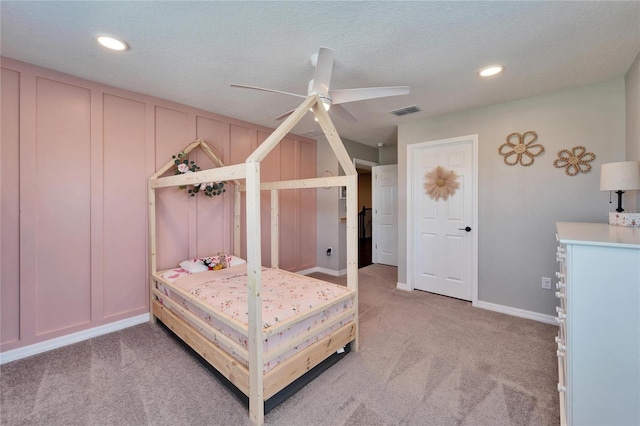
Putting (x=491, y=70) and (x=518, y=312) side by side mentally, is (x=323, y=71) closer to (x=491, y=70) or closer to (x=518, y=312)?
(x=491, y=70)

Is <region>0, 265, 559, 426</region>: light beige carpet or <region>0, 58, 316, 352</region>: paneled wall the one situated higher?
<region>0, 58, 316, 352</region>: paneled wall

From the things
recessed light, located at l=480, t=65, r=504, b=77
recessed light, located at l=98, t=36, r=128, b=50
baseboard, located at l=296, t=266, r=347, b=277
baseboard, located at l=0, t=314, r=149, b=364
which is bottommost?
baseboard, located at l=0, t=314, r=149, b=364

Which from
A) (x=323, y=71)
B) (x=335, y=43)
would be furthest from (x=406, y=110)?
(x=323, y=71)

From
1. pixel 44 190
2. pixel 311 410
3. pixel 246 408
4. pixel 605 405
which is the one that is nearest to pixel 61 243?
pixel 44 190

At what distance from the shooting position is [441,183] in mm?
3549

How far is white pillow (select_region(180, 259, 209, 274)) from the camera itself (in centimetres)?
288

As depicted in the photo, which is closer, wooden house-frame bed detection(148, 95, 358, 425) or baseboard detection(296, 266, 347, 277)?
wooden house-frame bed detection(148, 95, 358, 425)

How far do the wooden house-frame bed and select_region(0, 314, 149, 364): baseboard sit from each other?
0.64 ft

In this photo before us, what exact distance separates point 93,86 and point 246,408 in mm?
3071


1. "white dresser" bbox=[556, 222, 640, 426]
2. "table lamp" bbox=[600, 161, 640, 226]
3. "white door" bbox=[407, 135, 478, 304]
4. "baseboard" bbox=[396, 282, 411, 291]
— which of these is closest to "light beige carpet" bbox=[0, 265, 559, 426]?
"white dresser" bbox=[556, 222, 640, 426]

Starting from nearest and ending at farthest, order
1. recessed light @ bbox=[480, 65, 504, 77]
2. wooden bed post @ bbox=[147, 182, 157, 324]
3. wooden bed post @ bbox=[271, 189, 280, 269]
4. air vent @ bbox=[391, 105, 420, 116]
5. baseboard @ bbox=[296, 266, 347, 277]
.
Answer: recessed light @ bbox=[480, 65, 504, 77]
wooden bed post @ bbox=[147, 182, 157, 324]
wooden bed post @ bbox=[271, 189, 280, 269]
air vent @ bbox=[391, 105, 420, 116]
baseboard @ bbox=[296, 266, 347, 277]

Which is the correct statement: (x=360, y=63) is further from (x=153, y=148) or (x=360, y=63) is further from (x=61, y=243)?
(x=61, y=243)

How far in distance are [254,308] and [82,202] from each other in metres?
2.17

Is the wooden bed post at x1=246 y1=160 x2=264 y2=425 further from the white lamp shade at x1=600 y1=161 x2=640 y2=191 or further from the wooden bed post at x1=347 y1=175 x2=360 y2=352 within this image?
the white lamp shade at x1=600 y1=161 x2=640 y2=191
